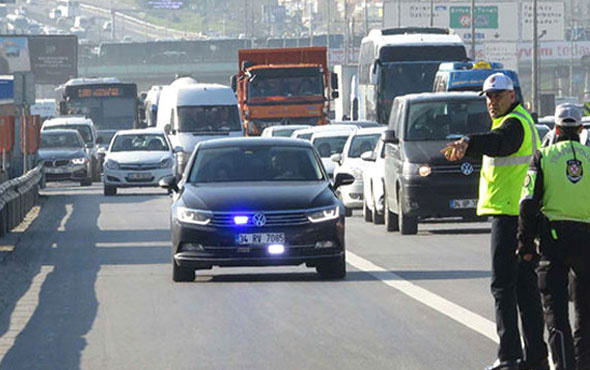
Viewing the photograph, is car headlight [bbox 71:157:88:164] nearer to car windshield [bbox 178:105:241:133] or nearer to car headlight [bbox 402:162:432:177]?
car windshield [bbox 178:105:241:133]

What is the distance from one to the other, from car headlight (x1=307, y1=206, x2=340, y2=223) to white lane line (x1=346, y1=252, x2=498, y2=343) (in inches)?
31.6

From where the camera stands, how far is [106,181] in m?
43.8

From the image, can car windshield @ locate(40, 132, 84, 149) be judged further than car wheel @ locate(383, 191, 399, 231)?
Yes

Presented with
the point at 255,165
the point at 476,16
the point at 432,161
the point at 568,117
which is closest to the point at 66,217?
the point at 432,161

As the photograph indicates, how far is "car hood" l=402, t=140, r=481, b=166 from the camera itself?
25.2 meters

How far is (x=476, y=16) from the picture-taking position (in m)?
120

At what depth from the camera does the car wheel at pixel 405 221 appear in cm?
2561

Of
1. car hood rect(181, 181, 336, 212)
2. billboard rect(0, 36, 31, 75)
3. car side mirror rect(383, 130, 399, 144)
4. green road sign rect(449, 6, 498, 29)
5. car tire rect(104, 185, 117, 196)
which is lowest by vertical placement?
car tire rect(104, 185, 117, 196)

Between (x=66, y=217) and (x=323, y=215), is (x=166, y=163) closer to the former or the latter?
(x=66, y=217)

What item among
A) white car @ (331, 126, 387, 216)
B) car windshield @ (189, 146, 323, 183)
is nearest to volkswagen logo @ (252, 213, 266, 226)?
car windshield @ (189, 146, 323, 183)

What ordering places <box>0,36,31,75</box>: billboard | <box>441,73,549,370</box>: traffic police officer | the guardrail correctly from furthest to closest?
<box>0,36,31,75</box>: billboard, the guardrail, <box>441,73,549,370</box>: traffic police officer

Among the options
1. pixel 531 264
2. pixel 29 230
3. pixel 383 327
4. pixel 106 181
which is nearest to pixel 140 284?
pixel 383 327

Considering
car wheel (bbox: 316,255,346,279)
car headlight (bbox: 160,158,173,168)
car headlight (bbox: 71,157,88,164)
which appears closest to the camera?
car wheel (bbox: 316,255,346,279)

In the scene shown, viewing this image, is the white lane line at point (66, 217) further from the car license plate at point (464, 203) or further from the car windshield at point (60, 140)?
the car windshield at point (60, 140)
